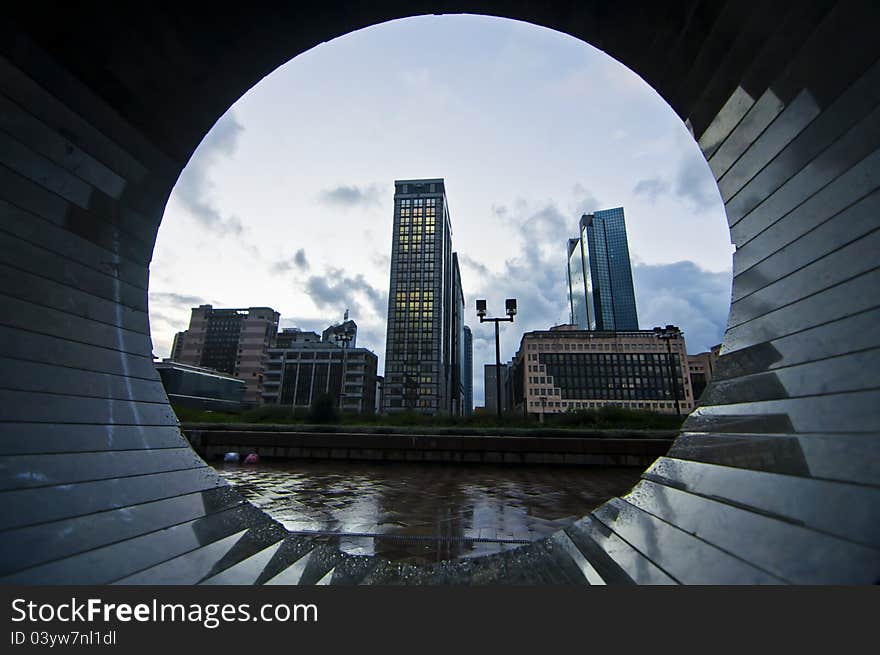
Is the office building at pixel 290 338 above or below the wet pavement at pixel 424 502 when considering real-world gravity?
above

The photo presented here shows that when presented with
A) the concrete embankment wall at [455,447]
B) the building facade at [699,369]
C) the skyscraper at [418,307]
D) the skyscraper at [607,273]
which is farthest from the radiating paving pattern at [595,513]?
the skyscraper at [607,273]

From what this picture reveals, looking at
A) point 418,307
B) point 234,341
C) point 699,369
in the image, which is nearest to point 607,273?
point 699,369

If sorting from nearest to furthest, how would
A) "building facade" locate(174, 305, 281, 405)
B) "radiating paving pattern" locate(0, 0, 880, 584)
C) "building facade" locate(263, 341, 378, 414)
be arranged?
1. "radiating paving pattern" locate(0, 0, 880, 584)
2. "building facade" locate(263, 341, 378, 414)
3. "building facade" locate(174, 305, 281, 405)

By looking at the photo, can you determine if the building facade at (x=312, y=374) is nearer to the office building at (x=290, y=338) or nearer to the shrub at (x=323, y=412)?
the office building at (x=290, y=338)

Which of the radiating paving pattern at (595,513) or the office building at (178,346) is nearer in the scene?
the radiating paving pattern at (595,513)

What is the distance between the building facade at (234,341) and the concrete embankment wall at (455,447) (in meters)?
88.6

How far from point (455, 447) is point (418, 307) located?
77.6 metres

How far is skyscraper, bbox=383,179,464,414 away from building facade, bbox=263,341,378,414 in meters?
6.24

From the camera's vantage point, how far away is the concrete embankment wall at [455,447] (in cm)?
1187

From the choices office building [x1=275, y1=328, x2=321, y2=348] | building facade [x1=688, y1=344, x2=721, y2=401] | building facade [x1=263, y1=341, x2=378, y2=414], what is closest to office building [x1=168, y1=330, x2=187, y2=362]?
office building [x1=275, y1=328, x2=321, y2=348]

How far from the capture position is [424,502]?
6.35 metres

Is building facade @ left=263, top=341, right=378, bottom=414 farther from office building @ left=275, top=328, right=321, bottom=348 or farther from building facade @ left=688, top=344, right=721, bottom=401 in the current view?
building facade @ left=688, top=344, right=721, bottom=401

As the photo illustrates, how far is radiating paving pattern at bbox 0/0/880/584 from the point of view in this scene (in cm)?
180

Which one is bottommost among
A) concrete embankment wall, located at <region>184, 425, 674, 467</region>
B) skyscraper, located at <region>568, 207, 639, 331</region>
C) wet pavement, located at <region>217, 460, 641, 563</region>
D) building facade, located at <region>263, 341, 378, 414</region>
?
wet pavement, located at <region>217, 460, 641, 563</region>
